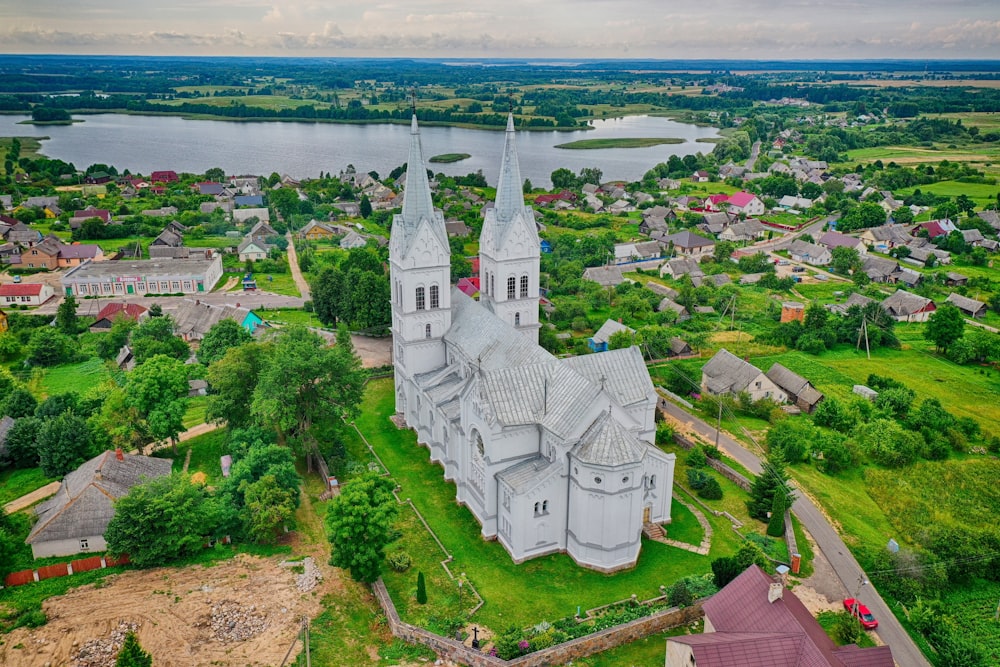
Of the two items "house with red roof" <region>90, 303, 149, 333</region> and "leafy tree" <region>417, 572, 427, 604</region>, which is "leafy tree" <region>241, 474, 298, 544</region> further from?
"house with red roof" <region>90, 303, 149, 333</region>

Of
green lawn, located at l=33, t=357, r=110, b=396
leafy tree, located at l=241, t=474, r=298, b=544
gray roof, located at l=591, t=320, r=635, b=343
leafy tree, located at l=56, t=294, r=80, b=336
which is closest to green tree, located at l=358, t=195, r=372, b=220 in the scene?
leafy tree, located at l=56, t=294, r=80, b=336

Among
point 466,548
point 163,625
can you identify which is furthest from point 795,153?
point 163,625

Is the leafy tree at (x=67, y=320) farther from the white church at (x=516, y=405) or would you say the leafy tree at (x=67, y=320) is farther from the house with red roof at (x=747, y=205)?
the house with red roof at (x=747, y=205)

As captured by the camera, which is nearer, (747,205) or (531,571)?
(531,571)

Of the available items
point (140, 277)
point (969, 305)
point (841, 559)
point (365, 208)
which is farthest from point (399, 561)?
point (365, 208)

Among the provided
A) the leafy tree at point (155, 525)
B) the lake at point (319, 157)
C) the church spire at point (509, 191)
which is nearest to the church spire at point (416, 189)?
the church spire at point (509, 191)

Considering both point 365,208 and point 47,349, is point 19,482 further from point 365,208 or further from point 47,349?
point 365,208
